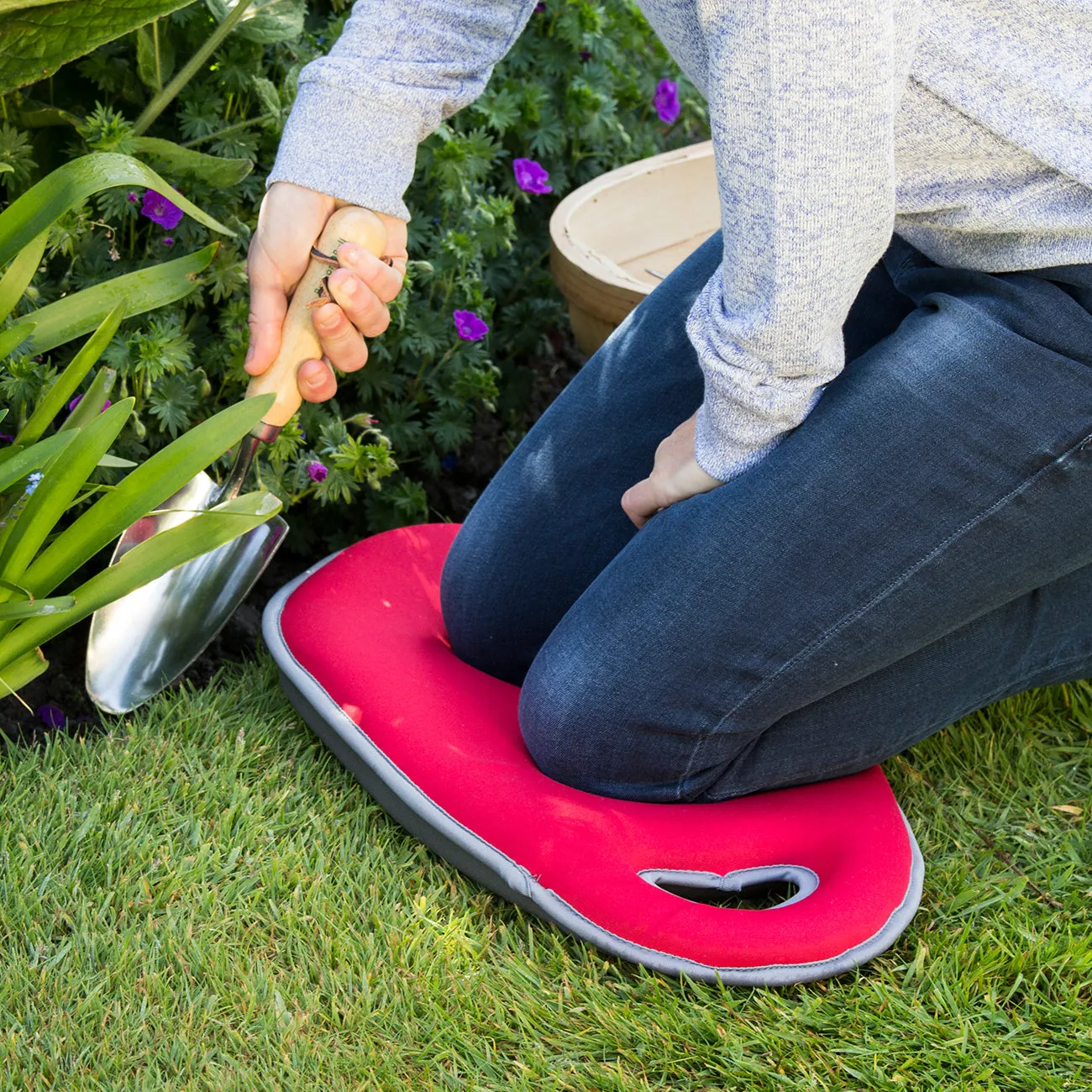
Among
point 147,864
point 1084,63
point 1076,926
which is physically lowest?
point 1076,926

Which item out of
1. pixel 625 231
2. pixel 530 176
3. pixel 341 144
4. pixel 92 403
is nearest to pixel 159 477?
pixel 92 403

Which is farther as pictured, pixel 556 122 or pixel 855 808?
pixel 556 122

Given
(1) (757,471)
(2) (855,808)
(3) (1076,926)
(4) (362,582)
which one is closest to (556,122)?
(4) (362,582)

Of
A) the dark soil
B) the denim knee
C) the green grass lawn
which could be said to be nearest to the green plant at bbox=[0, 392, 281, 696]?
the dark soil

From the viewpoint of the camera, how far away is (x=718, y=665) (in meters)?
1.20

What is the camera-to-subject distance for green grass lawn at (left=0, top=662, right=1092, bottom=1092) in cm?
107

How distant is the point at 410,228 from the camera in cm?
185

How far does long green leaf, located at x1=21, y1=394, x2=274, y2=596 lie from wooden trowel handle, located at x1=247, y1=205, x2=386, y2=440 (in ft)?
0.42

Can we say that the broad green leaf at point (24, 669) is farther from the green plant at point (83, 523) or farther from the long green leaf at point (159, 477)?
the long green leaf at point (159, 477)

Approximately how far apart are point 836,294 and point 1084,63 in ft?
1.03

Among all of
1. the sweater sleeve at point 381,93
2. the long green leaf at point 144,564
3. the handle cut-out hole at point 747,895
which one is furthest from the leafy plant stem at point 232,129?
the handle cut-out hole at point 747,895

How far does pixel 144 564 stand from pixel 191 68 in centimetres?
67

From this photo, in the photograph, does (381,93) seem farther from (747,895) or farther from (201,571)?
(747,895)

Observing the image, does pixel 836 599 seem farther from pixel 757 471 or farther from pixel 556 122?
pixel 556 122
